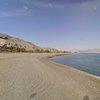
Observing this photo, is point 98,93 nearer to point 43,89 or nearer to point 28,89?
point 43,89

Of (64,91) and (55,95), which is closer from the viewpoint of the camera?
(55,95)

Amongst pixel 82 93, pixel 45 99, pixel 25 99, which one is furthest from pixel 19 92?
pixel 82 93

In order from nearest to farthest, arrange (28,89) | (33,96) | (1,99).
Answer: (1,99), (33,96), (28,89)

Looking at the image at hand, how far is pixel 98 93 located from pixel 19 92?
4603 mm

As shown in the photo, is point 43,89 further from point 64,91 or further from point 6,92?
point 6,92

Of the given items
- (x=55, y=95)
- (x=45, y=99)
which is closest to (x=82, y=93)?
(x=55, y=95)

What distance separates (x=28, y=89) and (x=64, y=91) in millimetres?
2234

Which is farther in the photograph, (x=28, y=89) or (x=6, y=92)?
(x=28, y=89)

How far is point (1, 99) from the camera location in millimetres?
8227

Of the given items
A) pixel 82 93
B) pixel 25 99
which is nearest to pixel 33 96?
pixel 25 99

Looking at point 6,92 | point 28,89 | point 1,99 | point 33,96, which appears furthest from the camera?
point 28,89

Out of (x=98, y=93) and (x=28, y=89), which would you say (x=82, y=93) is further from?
(x=28, y=89)

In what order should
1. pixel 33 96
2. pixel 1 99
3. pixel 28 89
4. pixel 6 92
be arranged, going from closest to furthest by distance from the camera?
pixel 1 99
pixel 33 96
pixel 6 92
pixel 28 89

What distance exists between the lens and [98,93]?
9594mm
